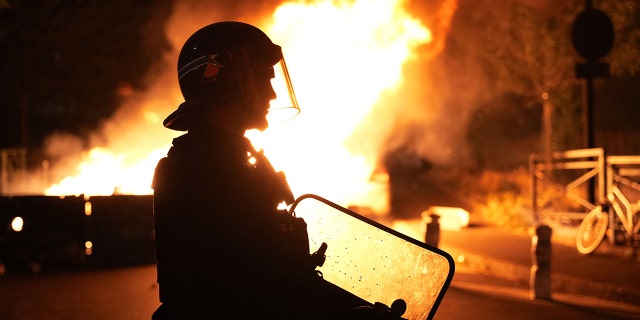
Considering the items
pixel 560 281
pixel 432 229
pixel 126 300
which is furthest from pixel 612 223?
pixel 126 300

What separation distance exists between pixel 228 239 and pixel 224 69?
2.15ft

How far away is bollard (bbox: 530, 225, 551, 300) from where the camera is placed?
7945 mm

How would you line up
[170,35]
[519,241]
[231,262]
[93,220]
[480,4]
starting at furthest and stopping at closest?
[480,4], [170,35], [519,241], [93,220], [231,262]

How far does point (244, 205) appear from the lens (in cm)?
201

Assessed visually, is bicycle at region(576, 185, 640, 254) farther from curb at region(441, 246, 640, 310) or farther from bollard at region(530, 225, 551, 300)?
bollard at region(530, 225, 551, 300)

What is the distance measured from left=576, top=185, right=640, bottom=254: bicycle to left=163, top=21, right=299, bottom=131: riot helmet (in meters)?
9.44

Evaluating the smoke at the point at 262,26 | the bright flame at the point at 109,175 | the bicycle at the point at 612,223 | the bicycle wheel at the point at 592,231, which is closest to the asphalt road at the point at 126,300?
the bicycle wheel at the point at 592,231

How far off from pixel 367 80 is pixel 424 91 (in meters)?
8.49

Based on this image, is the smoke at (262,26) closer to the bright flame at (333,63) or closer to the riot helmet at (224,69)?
the bright flame at (333,63)

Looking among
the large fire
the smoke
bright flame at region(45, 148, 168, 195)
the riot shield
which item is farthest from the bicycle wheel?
the riot shield

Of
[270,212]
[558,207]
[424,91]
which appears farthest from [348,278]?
[424,91]

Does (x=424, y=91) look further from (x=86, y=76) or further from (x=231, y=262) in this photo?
(x=231, y=262)

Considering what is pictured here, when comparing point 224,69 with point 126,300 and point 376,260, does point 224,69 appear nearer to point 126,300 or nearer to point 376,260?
point 376,260

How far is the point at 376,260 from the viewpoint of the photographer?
2.53m
